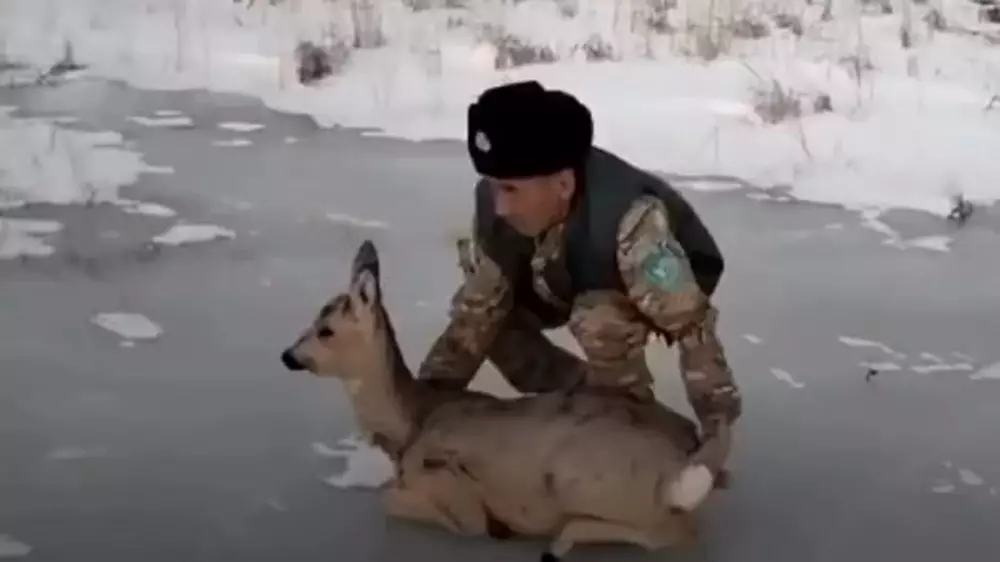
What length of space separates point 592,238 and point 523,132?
9 centimetres

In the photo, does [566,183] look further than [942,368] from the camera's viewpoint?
No

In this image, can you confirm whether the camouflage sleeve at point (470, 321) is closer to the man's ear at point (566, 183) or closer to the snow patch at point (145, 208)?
the man's ear at point (566, 183)

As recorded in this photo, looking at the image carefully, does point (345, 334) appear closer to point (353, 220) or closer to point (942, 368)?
point (353, 220)

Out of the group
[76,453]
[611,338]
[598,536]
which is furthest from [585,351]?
[76,453]

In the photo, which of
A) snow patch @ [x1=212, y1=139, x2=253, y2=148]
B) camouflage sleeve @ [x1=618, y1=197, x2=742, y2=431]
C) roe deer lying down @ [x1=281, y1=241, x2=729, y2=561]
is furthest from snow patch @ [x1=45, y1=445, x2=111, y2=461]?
camouflage sleeve @ [x1=618, y1=197, x2=742, y2=431]

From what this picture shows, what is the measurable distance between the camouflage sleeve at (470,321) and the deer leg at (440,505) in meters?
0.08

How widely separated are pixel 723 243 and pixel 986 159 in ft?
0.81

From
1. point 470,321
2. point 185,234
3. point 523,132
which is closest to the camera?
point 523,132

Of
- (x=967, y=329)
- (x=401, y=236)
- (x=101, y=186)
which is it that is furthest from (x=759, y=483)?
(x=101, y=186)

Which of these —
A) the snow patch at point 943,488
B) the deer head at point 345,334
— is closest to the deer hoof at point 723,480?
the snow patch at point 943,488

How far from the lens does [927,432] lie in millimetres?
961

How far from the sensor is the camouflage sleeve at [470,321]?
2.99 feet

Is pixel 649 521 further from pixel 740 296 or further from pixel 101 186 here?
pixel 101 186

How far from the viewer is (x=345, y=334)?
2.80 ft
